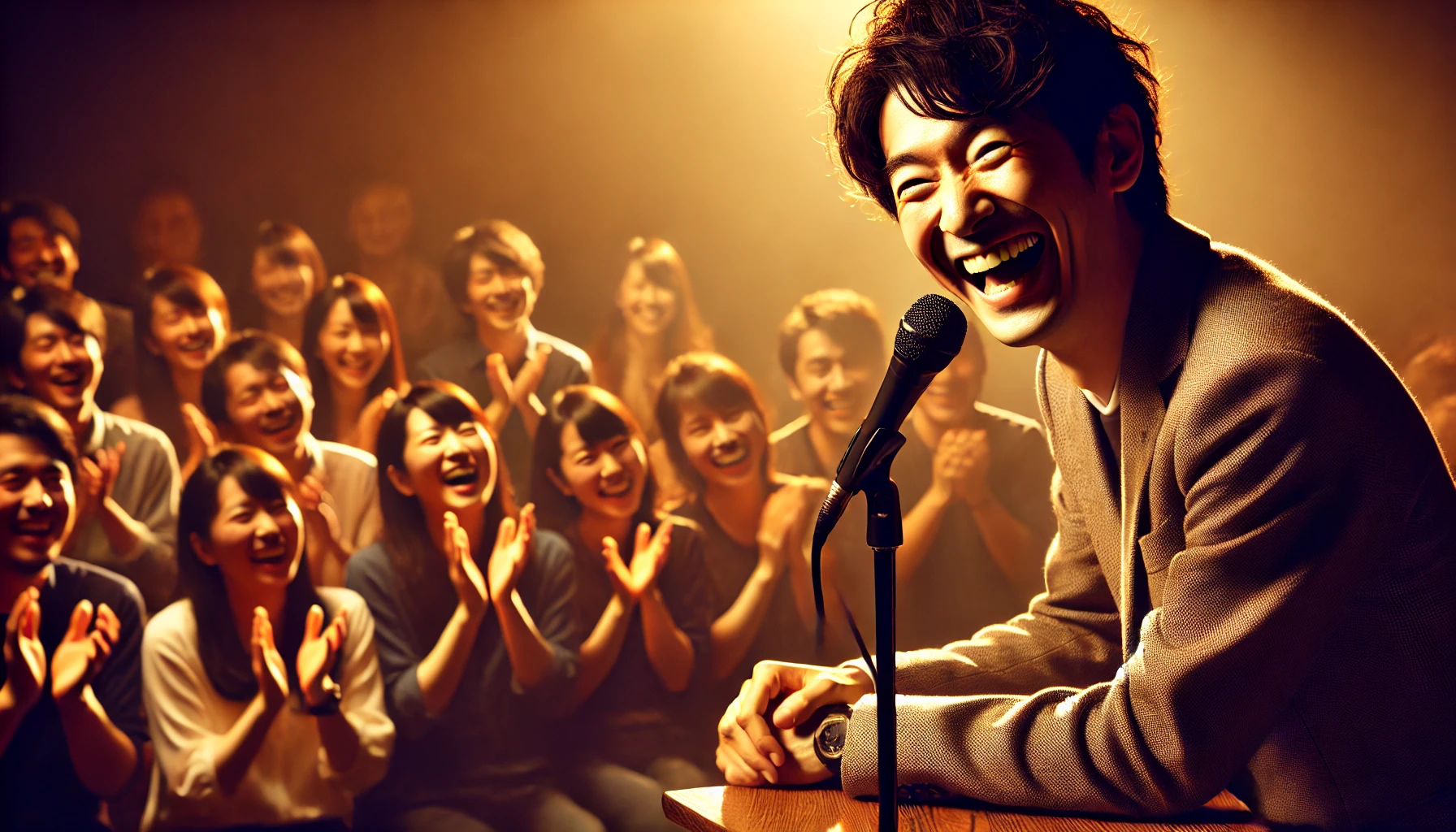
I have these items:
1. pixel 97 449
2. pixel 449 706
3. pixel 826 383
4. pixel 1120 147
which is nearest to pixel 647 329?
pixel 826 383

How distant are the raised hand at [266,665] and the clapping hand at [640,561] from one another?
1.19 metres

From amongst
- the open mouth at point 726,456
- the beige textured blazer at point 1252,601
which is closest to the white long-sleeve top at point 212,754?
the open mouth at point 726,456

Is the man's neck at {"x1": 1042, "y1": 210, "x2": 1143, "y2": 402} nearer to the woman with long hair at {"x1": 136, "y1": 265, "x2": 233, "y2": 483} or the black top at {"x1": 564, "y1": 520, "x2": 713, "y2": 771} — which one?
the black top at {"x1": 564, "y1": 520, "x2": 713, "y2": 771}

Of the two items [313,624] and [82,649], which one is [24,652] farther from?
[313,624]

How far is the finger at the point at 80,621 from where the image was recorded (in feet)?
12.8

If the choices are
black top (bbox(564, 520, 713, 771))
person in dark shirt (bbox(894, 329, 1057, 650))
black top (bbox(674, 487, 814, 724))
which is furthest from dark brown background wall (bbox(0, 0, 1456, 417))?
black top (bbox(564, 520, 713, 771))

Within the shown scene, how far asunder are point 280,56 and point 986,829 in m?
3.94

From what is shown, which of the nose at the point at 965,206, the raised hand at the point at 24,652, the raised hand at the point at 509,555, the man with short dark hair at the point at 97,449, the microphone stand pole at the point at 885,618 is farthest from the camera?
the raised hand at the point at 509,555

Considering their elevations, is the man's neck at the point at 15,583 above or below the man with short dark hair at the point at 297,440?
below

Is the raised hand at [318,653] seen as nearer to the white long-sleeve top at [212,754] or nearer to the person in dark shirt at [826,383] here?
the white long-sleeve top at [212,754]

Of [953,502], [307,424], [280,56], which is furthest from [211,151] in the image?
[953,502]

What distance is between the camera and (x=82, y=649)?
389cm

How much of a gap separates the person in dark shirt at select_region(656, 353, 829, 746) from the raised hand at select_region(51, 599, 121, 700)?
2.03m

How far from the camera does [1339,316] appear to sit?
1.21 m
